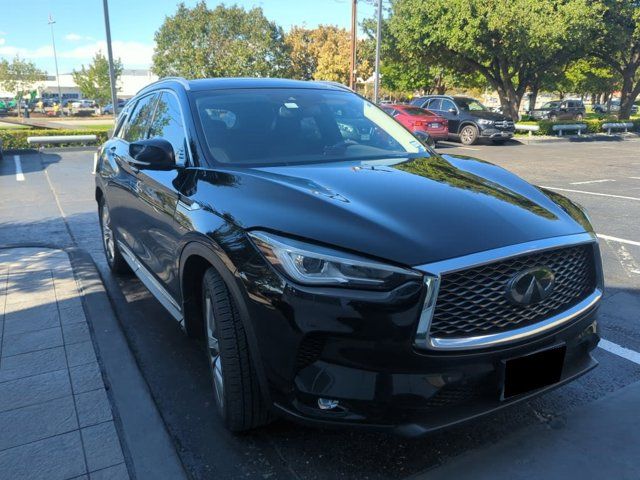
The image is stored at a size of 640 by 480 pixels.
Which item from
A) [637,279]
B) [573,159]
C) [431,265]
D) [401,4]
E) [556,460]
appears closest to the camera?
[431,265]

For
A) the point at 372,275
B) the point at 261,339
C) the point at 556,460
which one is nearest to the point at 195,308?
the point at 261,339

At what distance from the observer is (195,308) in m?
3.05

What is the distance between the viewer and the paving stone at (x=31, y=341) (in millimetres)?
3666

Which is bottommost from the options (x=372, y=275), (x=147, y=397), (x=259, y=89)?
(x=147, y=397)

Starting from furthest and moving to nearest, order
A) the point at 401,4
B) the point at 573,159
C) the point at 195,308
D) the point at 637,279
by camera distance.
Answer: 1. the point at 401,4
2. the point at 573,159
3. the point at 637,279
4. the point at 195,308

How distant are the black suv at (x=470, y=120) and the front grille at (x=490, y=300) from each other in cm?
1909

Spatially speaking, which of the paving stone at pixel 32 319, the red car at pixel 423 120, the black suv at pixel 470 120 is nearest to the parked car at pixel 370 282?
the paving stone at pixel 32 319

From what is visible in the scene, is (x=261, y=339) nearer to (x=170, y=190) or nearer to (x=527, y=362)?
(x=527, y=362)

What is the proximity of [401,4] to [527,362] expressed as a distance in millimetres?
27057

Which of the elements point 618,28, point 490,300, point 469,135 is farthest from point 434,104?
point 490,300

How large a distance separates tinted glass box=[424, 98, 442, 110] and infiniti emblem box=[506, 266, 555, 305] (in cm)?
2073

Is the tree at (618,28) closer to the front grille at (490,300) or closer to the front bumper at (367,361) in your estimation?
the front grille at (490,300)

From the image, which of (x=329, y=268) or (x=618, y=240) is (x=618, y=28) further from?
(x=329, y=268)

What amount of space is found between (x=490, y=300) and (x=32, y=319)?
3548mm
